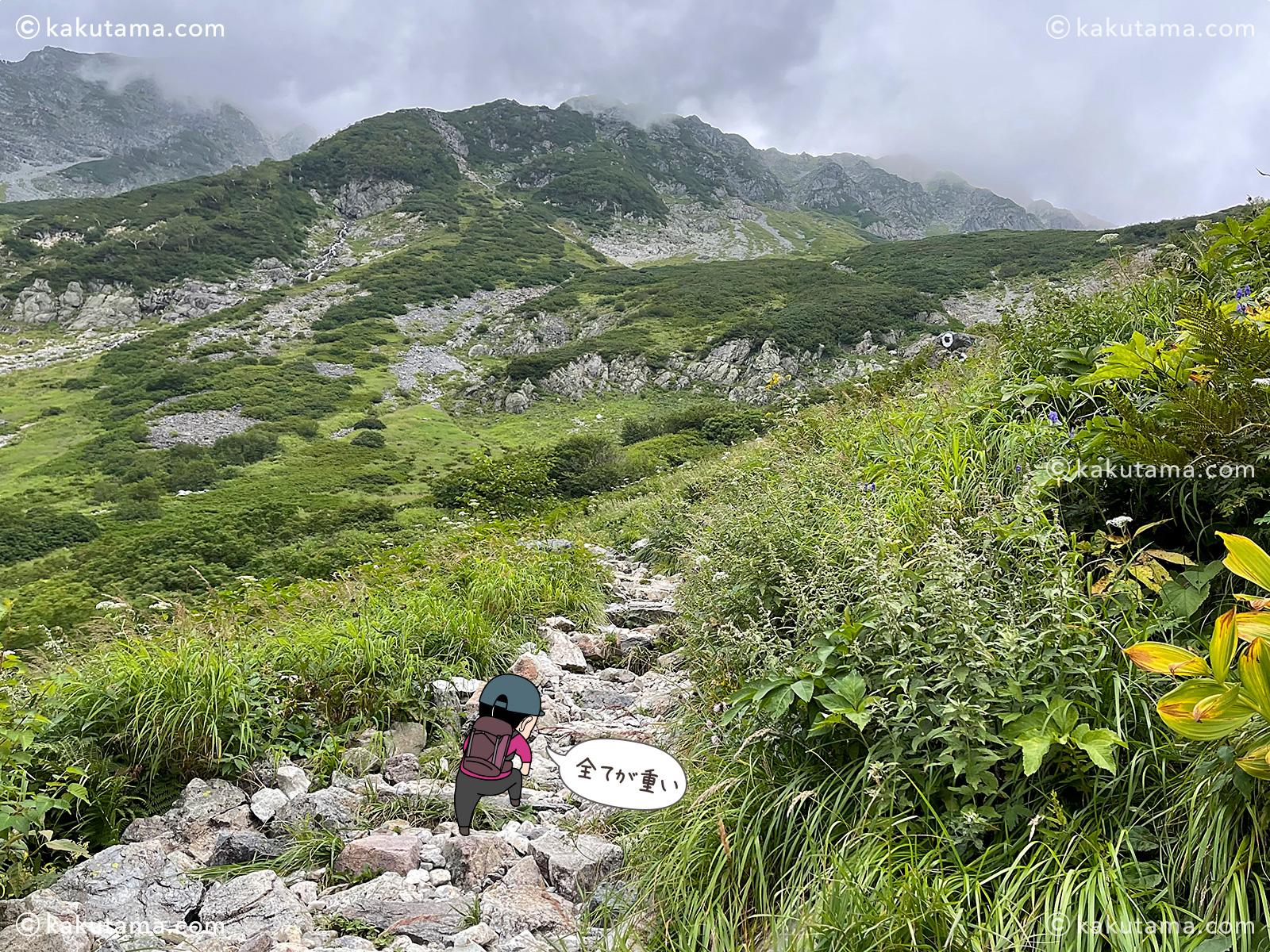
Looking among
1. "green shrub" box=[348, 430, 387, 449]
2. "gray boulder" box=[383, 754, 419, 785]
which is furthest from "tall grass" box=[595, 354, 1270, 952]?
"green shrub" box=[348, 430, 387, 449]

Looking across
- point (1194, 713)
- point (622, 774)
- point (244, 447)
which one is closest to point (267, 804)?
point (622, 774)

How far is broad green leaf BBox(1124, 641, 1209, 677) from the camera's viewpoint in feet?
5.67

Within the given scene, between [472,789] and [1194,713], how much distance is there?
7.84ft

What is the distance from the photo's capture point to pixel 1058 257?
4675cm

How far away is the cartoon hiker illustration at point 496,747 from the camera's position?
2338mm

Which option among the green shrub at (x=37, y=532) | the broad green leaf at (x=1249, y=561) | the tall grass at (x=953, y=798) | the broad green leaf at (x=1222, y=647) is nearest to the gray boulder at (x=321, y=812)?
the tall grass at (x=953, y=798)

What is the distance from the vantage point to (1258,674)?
152 cm

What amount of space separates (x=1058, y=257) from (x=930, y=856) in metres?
56.2

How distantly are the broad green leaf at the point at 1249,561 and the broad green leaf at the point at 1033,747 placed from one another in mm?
688

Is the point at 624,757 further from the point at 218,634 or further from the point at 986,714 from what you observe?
the point at 218,634

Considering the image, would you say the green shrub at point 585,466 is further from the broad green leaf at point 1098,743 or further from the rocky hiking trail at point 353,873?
the broad green leaf at point 1098,743

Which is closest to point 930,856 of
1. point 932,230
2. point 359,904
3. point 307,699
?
point 359,904

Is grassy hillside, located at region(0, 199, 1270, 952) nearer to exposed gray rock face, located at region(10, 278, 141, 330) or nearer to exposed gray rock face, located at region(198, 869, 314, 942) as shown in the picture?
exposed gray rock face, located at region(198, 869, 314, 942)

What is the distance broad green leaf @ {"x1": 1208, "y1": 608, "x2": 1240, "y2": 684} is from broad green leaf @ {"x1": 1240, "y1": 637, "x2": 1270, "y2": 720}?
0.27ft
